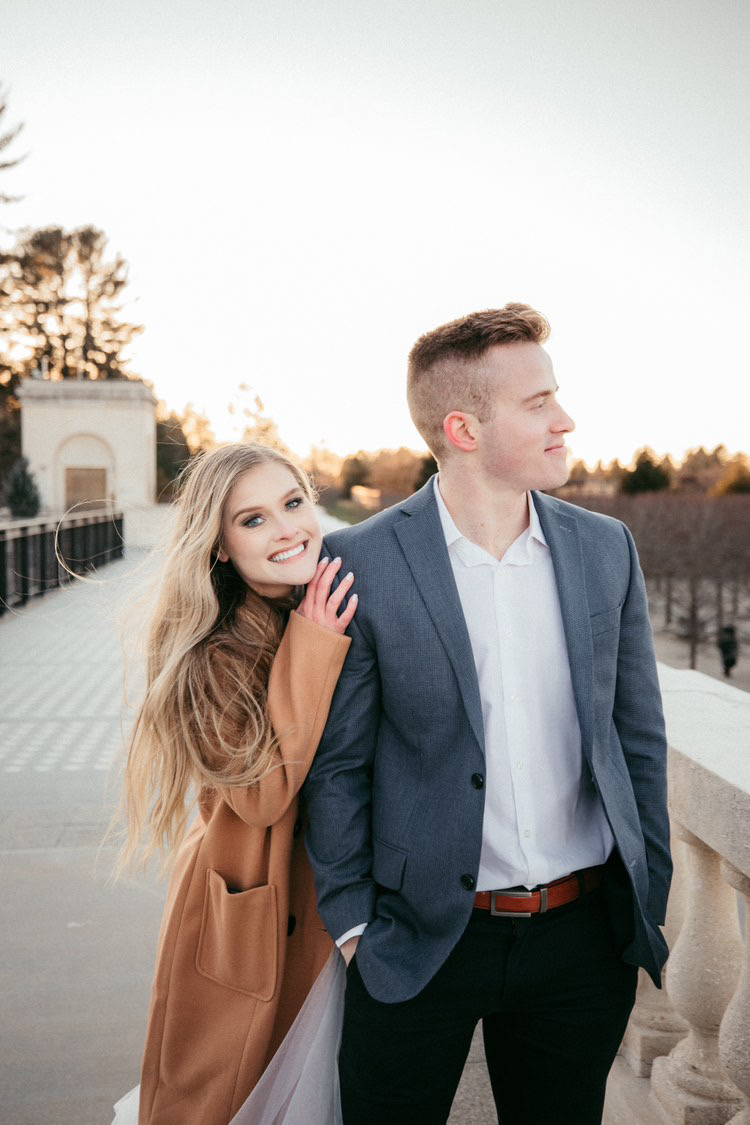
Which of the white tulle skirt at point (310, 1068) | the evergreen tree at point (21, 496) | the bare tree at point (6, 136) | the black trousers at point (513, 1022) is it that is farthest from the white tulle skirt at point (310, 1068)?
the bare tree at point (6, 136)

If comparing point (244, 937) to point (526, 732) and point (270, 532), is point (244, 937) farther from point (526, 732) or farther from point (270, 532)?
point (270, 532)

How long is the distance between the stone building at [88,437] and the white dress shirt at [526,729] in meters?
37.9

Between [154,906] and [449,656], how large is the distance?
3.00 meters

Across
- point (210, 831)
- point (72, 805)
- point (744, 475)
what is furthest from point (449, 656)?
point (744, 475)

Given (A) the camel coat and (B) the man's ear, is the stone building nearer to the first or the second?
(A) the camel coat

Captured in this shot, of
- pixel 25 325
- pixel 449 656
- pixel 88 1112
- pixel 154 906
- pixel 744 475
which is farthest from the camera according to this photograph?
pixel 25 325

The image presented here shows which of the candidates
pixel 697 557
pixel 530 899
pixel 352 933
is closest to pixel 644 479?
pixel 697 557

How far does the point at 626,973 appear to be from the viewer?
6.56 ft

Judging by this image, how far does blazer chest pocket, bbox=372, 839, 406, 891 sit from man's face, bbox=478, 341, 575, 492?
0.90 m

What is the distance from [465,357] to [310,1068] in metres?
1.72

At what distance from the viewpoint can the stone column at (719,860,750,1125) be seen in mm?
1892

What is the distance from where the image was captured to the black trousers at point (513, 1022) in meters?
1.87

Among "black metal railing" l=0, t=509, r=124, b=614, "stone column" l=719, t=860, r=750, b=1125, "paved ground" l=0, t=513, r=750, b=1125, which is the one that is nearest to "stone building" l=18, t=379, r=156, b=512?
"black metal railing" l=0, t=509, r=124, b=614

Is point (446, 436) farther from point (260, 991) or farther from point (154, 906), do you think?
point (154, 906)
